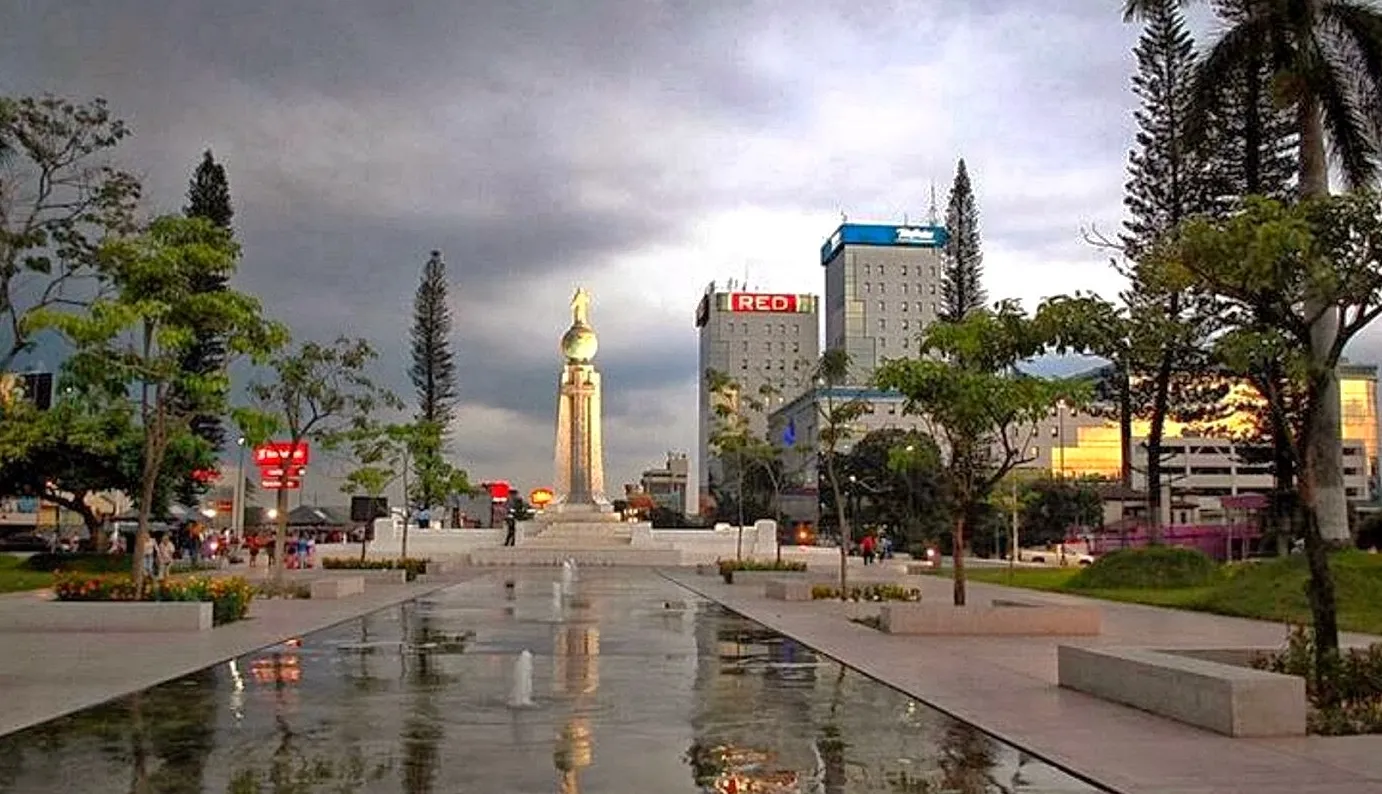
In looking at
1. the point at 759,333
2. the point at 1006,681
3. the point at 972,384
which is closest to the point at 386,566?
the point at 972,384

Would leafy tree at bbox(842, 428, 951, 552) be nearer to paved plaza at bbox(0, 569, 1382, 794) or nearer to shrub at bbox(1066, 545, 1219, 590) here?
shrub at bbox(1066, 545, 1219, 590)

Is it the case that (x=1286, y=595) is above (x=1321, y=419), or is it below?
below

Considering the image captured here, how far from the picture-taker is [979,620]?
19.4 meters

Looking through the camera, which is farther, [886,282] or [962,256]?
[886,282]

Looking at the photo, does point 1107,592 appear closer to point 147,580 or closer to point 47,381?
point 147,580

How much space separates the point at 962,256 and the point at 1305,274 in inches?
1866

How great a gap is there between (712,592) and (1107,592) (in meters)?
9.55

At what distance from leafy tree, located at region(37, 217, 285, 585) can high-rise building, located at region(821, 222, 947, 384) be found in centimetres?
11781

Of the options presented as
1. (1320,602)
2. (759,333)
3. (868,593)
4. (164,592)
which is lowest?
(868,593)

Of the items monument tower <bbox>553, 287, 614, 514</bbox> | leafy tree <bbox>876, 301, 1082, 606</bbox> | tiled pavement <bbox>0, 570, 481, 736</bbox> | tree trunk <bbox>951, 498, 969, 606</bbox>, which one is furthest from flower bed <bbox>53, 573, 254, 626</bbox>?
monument tower <bbox>553, 287, 614, 514</bbox>

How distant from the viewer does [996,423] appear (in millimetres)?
20969

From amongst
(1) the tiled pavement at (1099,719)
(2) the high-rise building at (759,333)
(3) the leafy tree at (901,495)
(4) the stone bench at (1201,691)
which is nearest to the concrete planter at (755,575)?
(1) the tiled pavement at (1099,719)

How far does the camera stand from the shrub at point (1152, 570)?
31.5 meters

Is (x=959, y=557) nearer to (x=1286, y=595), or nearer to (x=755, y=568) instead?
(x=1286, y=595)
